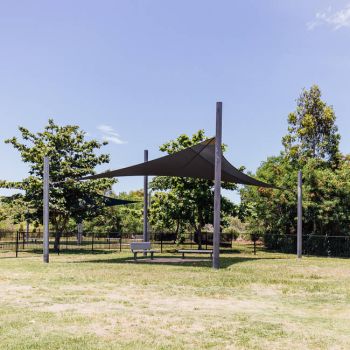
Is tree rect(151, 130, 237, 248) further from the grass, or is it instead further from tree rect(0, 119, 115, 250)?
the grass

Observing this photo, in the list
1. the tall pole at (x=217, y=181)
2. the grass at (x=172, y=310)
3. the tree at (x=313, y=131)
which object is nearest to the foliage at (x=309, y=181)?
the tree at (x=313, y=131)

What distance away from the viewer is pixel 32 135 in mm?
25406

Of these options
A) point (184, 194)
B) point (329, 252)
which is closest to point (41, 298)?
point (184, 194)

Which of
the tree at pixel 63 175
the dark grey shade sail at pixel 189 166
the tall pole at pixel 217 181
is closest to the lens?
the tall pole at pixel 217 181

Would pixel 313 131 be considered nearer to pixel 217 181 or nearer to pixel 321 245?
pixel 321 245

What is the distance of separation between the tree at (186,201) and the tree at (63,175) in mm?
3262

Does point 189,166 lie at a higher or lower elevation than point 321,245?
higher

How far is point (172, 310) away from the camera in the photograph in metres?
7.65

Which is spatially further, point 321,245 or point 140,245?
point 321,245

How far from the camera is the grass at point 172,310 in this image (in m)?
5.70

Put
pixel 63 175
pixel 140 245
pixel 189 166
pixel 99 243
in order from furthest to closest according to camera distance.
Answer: pixel 99 243, pixel 63 175, pixel 189 166, pixel 140 245

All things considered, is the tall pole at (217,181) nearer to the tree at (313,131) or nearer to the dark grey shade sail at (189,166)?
the dark grey shade sail at (189,166)

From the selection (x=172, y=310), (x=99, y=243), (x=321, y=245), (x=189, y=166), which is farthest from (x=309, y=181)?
(x=172, y=310)

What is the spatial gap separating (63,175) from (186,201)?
6.93 metres
